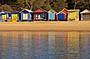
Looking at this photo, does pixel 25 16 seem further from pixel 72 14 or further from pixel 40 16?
pixel 72 14

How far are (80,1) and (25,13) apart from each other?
12440mm

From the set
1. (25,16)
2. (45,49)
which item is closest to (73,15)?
(25,16)

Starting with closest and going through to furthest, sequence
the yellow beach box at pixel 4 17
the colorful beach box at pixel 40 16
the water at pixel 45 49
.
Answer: the water at pixel 45 49, the colorful beach box at pixel 40 16, the yellow beach box at pixel 4 17

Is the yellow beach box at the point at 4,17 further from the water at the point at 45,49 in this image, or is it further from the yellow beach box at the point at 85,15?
the water at the point at 45,49

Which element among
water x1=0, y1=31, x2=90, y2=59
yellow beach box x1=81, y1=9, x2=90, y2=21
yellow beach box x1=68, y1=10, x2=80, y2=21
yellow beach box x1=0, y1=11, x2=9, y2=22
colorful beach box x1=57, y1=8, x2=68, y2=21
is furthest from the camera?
yellow beach box x1=81, y1=9, x2=90, y2=21

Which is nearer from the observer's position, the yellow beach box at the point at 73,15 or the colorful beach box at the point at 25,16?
the yellow beach box at the point at 73,15

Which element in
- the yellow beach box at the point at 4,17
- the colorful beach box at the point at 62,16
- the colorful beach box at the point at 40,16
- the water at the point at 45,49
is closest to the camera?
the water at the point at 45,49

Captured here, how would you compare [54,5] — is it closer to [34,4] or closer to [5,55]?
[34,4]

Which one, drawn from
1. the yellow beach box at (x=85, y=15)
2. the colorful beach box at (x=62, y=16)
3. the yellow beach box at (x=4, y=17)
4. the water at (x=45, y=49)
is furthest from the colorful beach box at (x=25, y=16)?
the water at (x=45, y=49)

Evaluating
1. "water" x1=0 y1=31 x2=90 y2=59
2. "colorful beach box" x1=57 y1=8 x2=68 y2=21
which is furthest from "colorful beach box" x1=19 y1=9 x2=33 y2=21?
"water" x1=0 y1=31 x2=90 y2=59

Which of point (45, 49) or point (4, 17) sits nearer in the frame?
point (45, 49)

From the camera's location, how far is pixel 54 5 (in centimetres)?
6569

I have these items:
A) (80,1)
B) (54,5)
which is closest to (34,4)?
(54,5)

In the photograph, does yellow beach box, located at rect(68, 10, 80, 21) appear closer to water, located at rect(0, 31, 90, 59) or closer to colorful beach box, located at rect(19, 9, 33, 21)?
colorful beach box, located at rect(19, 9, 33, 21)
